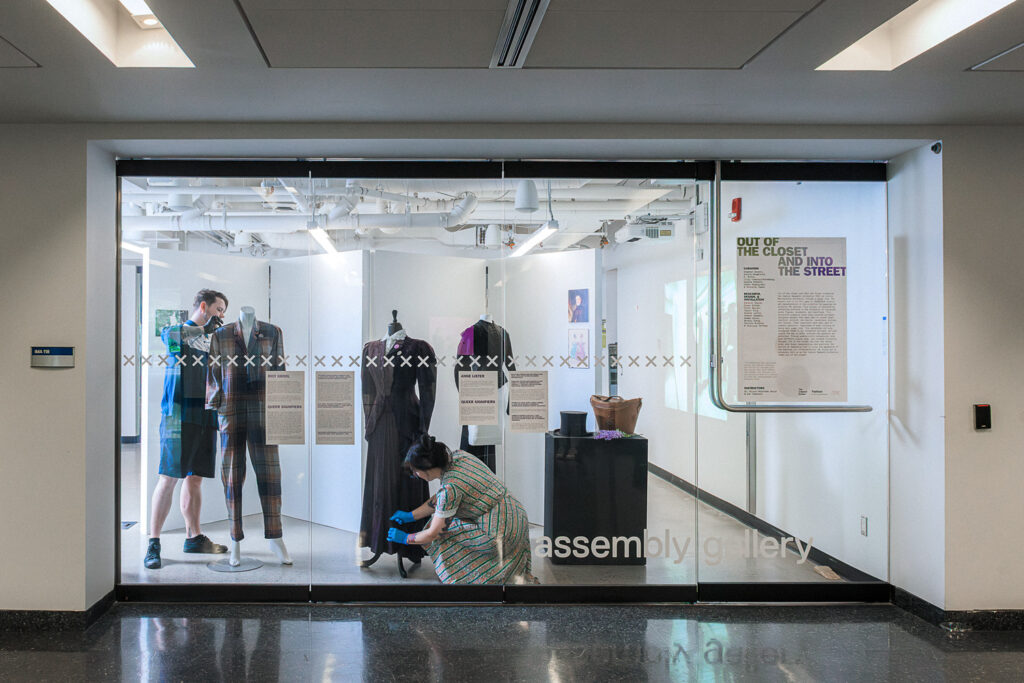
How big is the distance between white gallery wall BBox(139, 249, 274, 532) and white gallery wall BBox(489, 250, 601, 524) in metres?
1.34

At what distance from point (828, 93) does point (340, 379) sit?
2913mm

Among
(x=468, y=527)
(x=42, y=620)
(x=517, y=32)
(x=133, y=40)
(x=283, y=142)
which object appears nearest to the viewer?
(x=517, y=32)

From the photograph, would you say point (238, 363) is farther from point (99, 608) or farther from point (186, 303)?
point (99, 608)

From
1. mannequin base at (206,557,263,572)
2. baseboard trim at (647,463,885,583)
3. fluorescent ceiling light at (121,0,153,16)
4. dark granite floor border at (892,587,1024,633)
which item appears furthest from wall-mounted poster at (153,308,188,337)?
dark granite floor border at (892,587,1024,633)

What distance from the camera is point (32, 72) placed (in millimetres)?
2699

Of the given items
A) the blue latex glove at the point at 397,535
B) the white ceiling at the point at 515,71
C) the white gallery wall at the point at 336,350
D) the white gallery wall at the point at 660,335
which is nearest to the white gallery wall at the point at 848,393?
the white gallery wall at the point at 660,335

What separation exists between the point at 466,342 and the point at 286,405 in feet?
3.64

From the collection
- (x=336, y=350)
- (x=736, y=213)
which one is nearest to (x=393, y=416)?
(x=336, y=350)

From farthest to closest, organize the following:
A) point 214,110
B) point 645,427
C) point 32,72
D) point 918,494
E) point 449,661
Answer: point 645,427 → point 918,494 → point 214,110 → point 449,661 → point 32,72

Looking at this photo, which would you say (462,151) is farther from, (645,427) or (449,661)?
(449,661)

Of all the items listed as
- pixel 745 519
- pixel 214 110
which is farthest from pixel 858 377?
pixel 214 110

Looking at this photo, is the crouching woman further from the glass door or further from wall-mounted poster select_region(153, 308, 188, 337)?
wall-mounted poster select_region(153, 308, 188, 337)

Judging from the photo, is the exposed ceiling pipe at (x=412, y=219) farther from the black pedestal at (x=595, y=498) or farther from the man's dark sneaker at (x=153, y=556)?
the man's dark sneaker at (x=153, y=556)

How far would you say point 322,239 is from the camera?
3709mm
